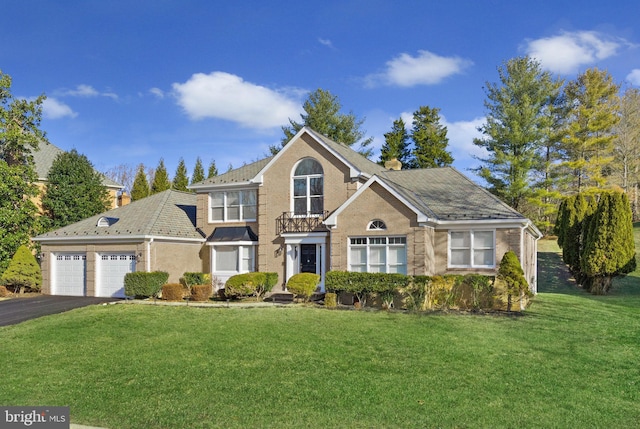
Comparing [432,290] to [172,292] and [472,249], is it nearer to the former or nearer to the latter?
[472,249]

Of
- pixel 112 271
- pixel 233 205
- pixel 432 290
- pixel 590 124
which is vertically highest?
pixel 590 124

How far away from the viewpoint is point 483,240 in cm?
2061

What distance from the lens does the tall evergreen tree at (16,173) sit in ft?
90.8

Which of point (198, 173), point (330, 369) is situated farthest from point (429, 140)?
point (330, 369)

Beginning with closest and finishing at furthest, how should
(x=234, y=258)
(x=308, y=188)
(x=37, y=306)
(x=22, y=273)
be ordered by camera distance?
(x=37, y=306)
(x=308, y=188)
(x=22, y=273)
(x=234, y=258)

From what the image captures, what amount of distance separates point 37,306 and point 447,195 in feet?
62.3

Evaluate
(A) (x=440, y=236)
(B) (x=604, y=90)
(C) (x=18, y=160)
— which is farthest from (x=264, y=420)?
(B) (x=604, y=90)

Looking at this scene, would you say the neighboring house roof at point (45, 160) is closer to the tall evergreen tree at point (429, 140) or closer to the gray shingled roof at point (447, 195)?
the gray shingled roof at point (447, 195)

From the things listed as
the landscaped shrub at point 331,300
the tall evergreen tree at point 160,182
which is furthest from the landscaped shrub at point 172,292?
the tall evergreen tree at point 160,182

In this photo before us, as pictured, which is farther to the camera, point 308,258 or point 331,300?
point 308,258

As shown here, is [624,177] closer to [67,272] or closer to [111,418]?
[67,272]

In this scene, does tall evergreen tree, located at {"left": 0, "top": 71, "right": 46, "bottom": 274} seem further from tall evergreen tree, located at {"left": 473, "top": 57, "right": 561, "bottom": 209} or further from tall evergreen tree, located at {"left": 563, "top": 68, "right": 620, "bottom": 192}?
tall evergreen tree, located at {"left": 563, "top": 68, "right": 620, "bottom": 192}

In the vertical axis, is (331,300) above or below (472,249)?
below

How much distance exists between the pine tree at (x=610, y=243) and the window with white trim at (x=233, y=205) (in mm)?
16603
